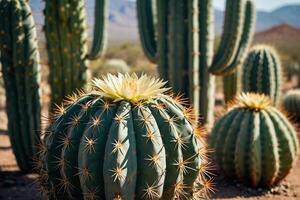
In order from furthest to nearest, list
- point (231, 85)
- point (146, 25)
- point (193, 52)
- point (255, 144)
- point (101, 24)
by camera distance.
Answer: point (231, 85) → point (146, 25) → point (101, 24) → point (193, 52) → point (255, 144)

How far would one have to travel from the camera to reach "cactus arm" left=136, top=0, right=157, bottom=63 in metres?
7.59

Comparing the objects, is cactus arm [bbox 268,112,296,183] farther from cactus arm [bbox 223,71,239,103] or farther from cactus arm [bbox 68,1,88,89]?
cactus arm [bbox 223,71,239,103]

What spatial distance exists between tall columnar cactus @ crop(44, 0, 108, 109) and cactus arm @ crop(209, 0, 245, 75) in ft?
6.22

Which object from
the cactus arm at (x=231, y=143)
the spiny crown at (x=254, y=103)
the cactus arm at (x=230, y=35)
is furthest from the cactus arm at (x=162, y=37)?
the cactus arm at (x=231, y=143)

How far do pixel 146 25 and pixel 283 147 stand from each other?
336 cm

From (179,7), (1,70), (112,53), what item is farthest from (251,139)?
(112,53)

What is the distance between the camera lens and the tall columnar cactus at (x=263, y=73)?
25.5ft

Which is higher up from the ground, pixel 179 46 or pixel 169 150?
pixel 179 46

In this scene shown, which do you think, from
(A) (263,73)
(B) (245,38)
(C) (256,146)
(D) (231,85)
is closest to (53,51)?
(C) (256,146)

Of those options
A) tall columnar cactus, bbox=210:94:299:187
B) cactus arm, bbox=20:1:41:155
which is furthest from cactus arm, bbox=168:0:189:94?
cactus arm, bbox=20:1:41:155

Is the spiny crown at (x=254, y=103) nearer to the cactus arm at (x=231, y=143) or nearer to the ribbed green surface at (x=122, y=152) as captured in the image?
the cactus arm at (x=231, y=143)

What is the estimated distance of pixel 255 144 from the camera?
498 cm

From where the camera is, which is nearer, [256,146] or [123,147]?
[123,147]

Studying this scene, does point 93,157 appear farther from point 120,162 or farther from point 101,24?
point 101,24
